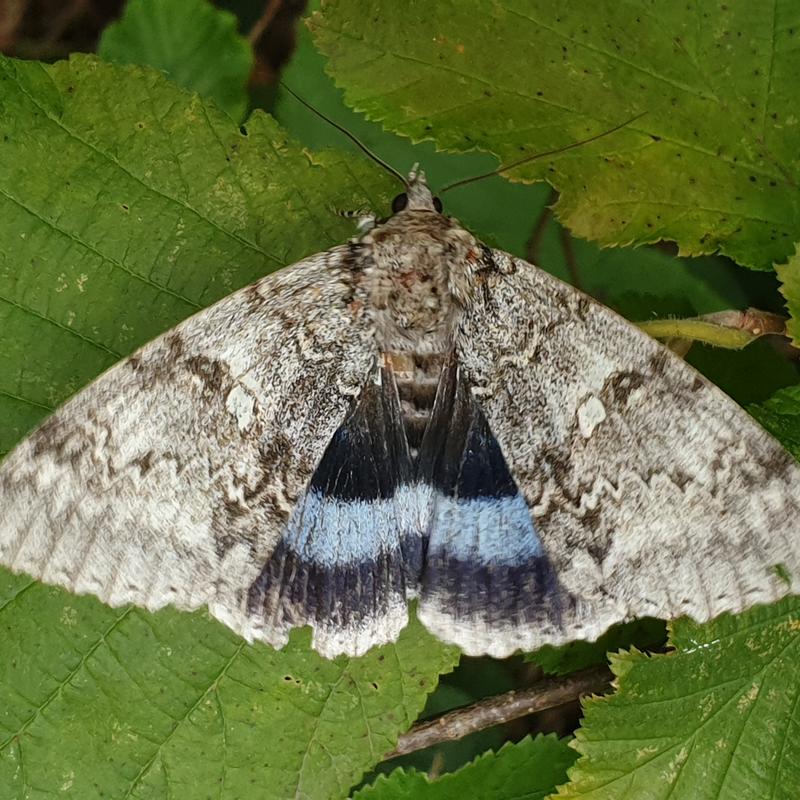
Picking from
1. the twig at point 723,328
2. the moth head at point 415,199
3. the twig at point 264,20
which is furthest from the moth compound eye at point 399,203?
the twig at point 264,20

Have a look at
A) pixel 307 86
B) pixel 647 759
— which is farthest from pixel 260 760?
pixel 307 86

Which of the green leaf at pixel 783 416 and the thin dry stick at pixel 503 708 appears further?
the thin dry stick at pixel 503 708

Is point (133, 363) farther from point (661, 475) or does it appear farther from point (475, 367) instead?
point (661, 475)

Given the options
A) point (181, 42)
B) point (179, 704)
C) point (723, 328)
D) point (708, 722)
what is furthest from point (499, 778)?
point (181, 42)

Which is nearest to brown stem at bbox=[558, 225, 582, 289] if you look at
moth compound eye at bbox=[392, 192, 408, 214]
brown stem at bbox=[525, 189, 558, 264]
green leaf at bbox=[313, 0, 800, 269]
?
brown stem at bbox=[525, 189, 558, 264]

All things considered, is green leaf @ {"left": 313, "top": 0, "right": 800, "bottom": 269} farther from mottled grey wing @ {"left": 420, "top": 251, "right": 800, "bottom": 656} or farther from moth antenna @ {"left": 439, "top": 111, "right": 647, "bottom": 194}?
mottled grey wing @ {"left": 420, "top": 251, "right": 800, "bottom": 656}

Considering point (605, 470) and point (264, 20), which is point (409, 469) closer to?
point (605, 470)

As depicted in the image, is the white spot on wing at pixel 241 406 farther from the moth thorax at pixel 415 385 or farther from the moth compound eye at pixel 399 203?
the moth compound eye at pixel 399 203
